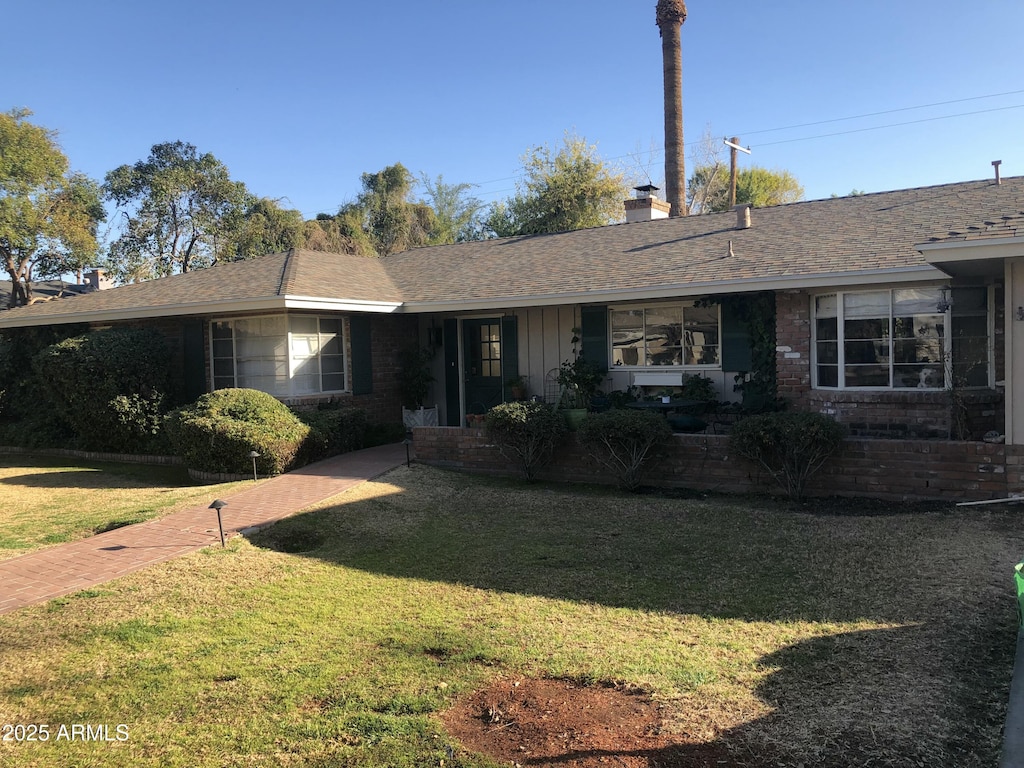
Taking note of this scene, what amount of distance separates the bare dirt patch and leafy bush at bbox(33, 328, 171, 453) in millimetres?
10949

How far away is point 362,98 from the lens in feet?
94.6

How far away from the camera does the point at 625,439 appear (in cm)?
948

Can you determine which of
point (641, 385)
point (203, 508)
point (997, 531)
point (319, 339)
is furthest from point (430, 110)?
point (997, 531)

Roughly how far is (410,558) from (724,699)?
12.1 feet

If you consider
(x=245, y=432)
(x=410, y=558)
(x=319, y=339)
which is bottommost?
(x=410, y=558)

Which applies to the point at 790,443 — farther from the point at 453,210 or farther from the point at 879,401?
the point at 453,210

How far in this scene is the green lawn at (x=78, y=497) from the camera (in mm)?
8086

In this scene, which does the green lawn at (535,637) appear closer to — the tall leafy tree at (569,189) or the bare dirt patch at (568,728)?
the bare dirt patch at (568,728)

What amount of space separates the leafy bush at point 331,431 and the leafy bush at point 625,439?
436 centimetres

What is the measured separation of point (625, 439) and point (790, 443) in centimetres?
204

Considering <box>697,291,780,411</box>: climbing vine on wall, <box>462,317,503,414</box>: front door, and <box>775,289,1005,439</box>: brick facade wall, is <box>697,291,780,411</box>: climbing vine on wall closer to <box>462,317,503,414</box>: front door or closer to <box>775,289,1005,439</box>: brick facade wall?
<box>775,289,1005,439</box>: brick facade wall

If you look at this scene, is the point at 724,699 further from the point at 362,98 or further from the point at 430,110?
the point at 430,110

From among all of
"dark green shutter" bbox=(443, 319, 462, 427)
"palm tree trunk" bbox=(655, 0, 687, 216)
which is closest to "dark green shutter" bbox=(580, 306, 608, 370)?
"dark green shutter" bbox=(443, 319, 462, 427)

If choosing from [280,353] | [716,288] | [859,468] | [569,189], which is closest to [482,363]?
[280,353]
